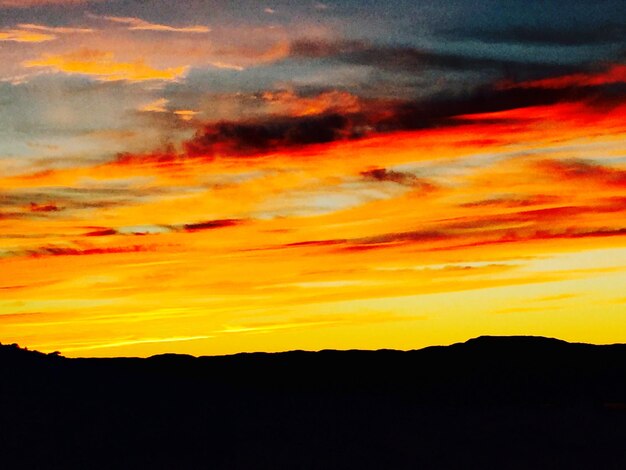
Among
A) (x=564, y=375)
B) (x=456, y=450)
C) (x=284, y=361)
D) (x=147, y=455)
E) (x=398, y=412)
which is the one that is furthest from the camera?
(x=564, y=375)

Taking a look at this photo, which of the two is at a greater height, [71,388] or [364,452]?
[71,388]

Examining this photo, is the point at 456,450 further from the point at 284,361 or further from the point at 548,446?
the point at 284,361

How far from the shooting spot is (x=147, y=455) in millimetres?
24969

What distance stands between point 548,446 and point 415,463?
14.9 feet

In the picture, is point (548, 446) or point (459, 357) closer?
point (548, 446)

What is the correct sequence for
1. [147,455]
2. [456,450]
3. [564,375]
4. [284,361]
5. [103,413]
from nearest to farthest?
[147,455] → [456,450] → [103,413] → [284,361] → [564,375]

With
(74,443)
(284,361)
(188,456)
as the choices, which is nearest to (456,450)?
(188,456)

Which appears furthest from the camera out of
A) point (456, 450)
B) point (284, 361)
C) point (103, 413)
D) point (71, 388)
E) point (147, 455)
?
point (284, 361)

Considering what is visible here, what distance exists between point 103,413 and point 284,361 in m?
35.5

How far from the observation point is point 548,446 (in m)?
27.9

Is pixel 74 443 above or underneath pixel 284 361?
underneath

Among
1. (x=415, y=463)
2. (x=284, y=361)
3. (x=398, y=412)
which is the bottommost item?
(x=415, y=463)

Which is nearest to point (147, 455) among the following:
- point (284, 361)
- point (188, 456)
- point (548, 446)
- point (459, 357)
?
point (188, 456)

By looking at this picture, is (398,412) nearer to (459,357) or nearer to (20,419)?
(20,419)
